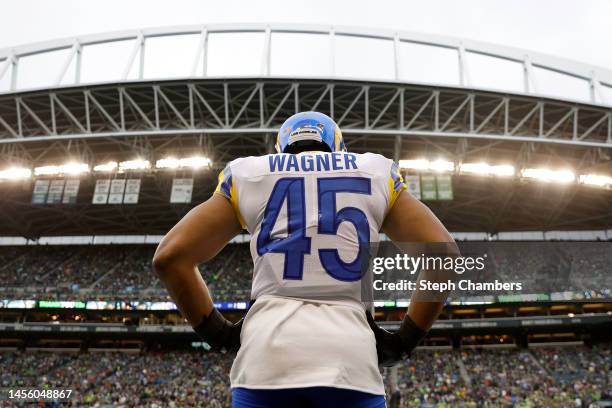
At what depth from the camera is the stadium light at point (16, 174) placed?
940 inches

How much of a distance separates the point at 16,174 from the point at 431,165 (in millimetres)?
20712

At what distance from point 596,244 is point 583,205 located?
15.9ft

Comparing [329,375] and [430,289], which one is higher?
[430,289]

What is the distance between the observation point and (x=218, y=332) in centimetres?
169

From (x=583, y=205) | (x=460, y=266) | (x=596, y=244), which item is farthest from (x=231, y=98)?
(x=596, y=244)

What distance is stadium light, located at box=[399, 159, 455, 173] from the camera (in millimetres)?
22312

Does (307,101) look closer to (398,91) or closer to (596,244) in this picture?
(398,91)

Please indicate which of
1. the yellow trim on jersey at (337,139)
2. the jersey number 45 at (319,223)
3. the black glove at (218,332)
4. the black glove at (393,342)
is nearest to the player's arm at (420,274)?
the black glove at (393,342)

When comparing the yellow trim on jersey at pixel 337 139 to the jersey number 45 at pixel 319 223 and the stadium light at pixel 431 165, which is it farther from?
the stadium light at pixel 431 165

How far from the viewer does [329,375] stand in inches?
54.1

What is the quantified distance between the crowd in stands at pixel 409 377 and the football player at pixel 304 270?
2108 cm

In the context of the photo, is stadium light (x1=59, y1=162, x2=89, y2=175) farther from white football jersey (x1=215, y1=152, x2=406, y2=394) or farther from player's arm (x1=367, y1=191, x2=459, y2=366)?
player's arm (x1=367, y1=191, x2=459, y2=366)

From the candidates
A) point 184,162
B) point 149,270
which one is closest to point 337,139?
point 184,162

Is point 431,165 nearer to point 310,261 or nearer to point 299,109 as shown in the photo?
point 299,109
